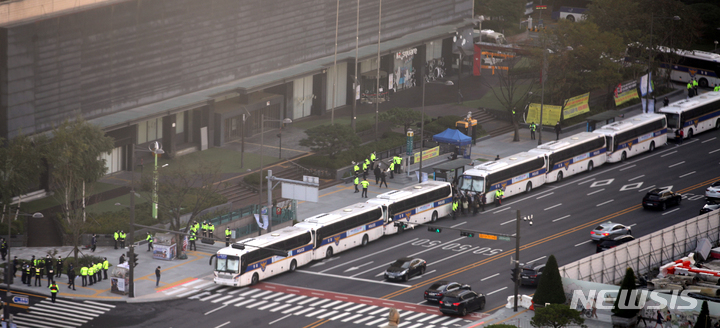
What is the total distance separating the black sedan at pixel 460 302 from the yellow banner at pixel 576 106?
45.1 meters

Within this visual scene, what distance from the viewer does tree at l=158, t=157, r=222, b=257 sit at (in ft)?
221

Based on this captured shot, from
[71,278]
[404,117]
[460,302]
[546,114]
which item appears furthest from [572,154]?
[71,278]

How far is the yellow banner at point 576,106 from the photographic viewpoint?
99688mm

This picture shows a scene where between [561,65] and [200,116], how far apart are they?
3592cm

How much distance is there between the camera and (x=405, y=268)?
6322cm

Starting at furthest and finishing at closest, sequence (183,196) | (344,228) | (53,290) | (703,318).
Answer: (344,228), (183,196), (53,290), (703,318)

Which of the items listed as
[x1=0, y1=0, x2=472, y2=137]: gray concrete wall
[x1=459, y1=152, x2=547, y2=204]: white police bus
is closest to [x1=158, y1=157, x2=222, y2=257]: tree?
[x1=0, y1=0, x2=472, y2=137]: gray concrete wall

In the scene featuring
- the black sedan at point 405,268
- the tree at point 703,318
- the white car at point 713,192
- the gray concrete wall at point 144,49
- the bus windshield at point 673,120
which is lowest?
the black sedan at point 405,268

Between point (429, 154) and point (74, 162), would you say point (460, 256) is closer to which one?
point (429, 154)

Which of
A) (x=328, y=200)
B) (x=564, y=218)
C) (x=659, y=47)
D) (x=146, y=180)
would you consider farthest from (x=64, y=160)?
(x=659, y=47)

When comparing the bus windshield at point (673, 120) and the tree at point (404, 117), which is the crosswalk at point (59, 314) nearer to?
the tree at point (404, 117)

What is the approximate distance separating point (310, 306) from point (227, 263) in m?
6.39

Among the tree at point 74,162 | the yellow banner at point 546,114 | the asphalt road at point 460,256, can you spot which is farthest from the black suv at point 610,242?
the tree at point 74,162

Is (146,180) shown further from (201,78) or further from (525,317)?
(525,317)
